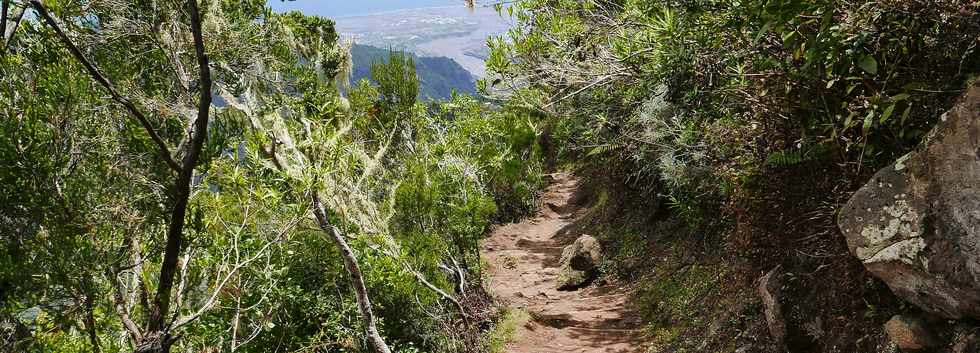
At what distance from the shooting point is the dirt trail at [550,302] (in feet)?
29.7

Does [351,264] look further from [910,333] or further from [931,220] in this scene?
[931,220]

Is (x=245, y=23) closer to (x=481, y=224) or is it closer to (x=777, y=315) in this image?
(x=481, y=224)

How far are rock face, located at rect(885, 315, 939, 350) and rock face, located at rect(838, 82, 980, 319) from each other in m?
0.15

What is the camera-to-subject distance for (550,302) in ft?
37.4

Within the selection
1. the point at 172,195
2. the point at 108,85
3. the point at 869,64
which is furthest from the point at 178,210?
the point at 869,64

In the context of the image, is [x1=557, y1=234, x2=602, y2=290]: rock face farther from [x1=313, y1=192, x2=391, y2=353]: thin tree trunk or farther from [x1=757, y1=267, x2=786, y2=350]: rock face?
[x1=757, y1=267, x2=786, y2=350]: rock face

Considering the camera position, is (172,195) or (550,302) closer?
(172,195)

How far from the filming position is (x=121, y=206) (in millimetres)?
3672

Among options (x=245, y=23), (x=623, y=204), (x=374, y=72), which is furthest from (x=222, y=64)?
(x=374, y=72)

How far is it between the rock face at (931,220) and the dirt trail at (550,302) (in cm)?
513

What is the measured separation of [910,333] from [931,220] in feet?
2.55

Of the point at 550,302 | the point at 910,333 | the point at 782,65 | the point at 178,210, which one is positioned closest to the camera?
the point at 910,333

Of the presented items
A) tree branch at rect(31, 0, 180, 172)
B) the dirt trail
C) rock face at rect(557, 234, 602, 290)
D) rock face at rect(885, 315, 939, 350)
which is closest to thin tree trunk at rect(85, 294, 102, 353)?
tree branch at rect(31, 0, 180, 172)

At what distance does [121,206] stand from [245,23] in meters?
6.94
